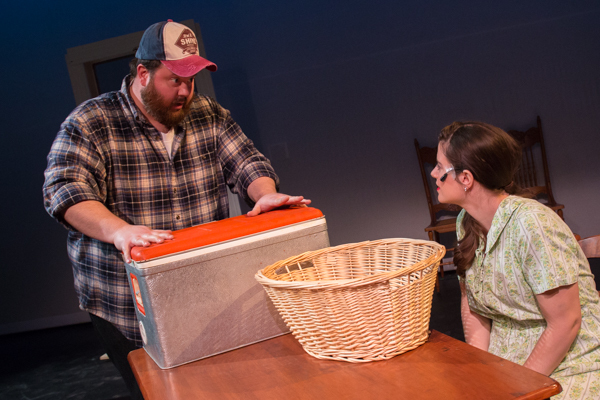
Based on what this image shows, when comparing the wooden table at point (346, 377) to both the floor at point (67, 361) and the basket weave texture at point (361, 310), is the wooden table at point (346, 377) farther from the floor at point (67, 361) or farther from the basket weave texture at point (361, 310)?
the floor at point (67, 361)

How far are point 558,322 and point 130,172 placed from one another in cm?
126

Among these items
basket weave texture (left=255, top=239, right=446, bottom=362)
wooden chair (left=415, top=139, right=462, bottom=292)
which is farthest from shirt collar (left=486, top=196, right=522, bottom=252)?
wooden chair (left=415, top=139, right=462, bottom=292)

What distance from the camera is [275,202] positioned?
139cm

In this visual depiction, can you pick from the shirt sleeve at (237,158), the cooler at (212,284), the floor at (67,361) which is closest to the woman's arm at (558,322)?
the cooler at (212,284)

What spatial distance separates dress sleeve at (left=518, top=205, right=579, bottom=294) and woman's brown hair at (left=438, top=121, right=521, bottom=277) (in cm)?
15

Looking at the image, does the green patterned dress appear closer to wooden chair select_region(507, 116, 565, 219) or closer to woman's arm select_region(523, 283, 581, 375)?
woman's arm select_region(523, 283, 581, 375)

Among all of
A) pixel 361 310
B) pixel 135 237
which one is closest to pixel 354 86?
pixel 135 237

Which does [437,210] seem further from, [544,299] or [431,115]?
[544,299]

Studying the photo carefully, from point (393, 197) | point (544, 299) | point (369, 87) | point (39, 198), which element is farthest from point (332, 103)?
point (544, 299)

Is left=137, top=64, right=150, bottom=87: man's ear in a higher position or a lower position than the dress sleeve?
higher

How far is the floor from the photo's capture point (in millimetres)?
3361

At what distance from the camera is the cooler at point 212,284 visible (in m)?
1.11

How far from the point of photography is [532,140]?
4449mm

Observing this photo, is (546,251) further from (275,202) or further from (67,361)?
(67,361)
